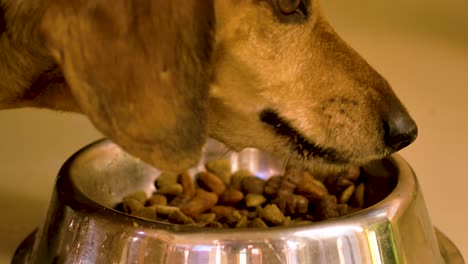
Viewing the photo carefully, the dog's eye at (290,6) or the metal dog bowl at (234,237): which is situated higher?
the dog's eye at (290,6)

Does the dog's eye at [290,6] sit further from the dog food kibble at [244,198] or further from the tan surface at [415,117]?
the tan surface at [415,117]

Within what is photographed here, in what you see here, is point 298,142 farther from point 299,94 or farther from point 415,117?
point 415,117

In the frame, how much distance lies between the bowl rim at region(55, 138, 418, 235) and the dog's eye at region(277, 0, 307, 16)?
0.88 ft

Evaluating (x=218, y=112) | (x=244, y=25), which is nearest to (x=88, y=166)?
(x=218, y=112)

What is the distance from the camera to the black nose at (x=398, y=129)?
92cm

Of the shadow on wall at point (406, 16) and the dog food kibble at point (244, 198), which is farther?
the shadow on wall at point (406, 16)

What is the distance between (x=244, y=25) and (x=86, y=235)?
1.18ft

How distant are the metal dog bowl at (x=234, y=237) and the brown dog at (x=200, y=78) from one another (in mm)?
99

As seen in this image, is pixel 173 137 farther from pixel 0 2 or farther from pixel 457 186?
pixel 457 186

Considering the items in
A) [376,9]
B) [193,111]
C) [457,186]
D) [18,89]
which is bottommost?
[457,186]

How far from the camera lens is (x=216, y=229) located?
91cm

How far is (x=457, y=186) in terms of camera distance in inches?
59.7

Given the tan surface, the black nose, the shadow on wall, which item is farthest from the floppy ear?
the shadow on wall

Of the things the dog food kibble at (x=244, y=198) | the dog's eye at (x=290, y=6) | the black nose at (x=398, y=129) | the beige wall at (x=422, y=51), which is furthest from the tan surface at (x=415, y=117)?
the dog's eye at (x=290, y=6)
